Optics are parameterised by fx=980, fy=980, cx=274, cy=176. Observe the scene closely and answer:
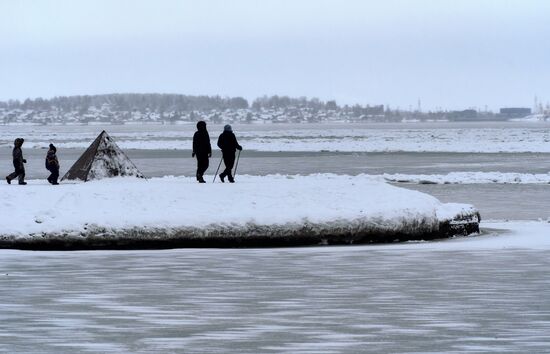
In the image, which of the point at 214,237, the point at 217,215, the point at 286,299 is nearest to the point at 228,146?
the point at 217,215

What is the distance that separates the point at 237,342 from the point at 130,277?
4451 millimetres

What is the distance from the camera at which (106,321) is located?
9.50 m

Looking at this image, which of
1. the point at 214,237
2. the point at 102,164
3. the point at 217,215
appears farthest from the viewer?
the point at 102,164

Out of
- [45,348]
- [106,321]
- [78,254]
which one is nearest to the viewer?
[45,348]

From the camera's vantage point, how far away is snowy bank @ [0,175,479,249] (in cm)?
1662

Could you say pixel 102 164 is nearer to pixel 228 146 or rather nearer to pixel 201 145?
pixel 201 145

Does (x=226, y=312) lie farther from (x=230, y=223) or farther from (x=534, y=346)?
(x=230, y=223)

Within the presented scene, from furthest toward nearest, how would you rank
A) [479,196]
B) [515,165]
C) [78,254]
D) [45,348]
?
[515,165]
[479,196]
[78,254]
[45,348]

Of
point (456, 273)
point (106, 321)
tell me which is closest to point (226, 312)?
point (106, 321)

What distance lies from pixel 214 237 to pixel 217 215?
0.41m

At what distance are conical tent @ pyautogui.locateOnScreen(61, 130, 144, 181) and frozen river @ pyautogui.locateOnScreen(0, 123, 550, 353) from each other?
5809mm

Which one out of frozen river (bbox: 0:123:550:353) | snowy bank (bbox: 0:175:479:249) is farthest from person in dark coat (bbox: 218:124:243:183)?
frozen river (bbox: 0:123:550:353)

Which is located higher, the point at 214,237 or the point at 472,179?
the point at 214,237

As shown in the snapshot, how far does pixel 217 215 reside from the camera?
17.0 meters
